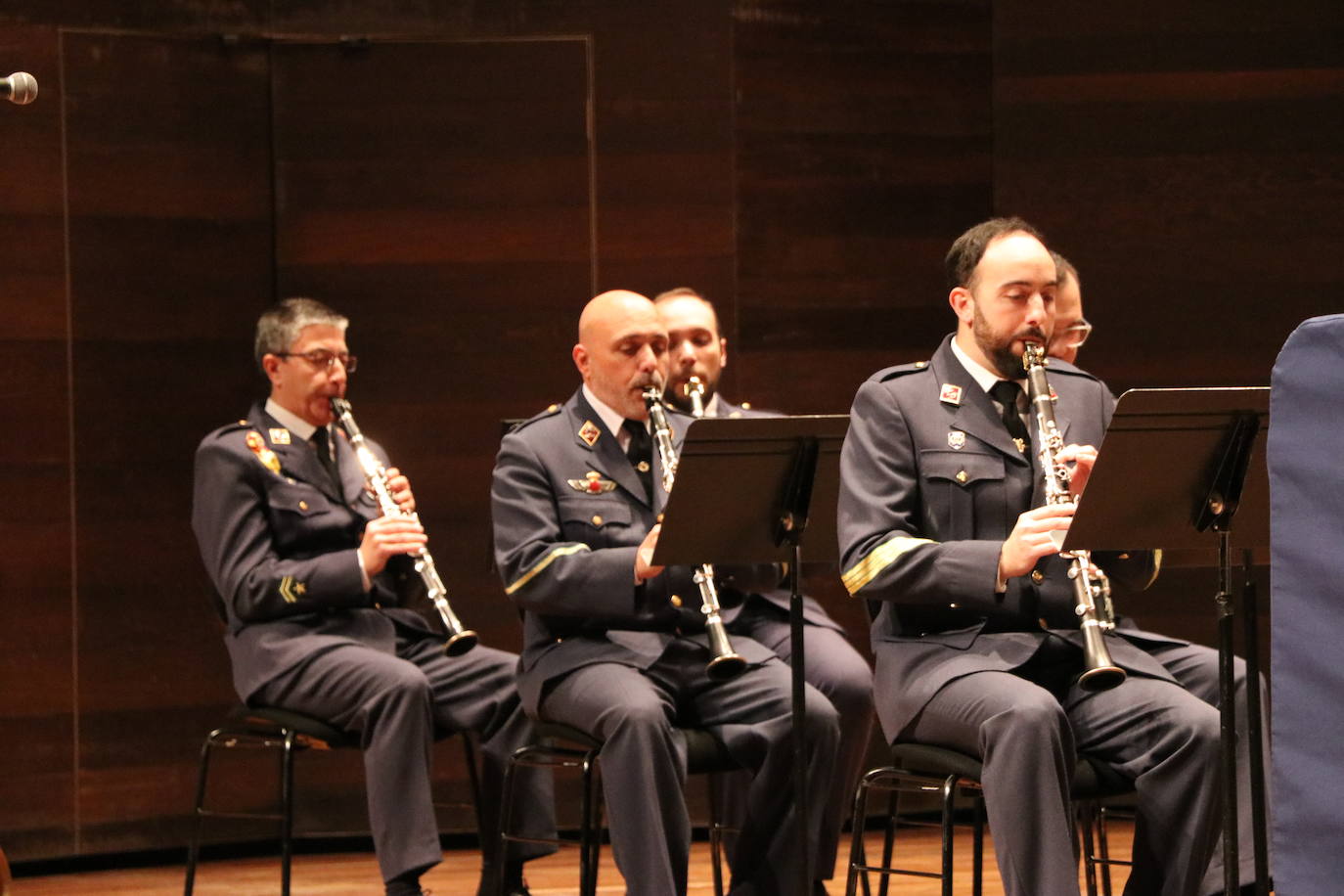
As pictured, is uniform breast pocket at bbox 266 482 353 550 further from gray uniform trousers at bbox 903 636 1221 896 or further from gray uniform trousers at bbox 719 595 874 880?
gray uniform trousers at bbox 903 636 1221 896

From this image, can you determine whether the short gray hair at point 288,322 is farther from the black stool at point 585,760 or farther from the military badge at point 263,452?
the black stool at point 585,760

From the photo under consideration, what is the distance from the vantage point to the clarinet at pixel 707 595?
3.93 metres

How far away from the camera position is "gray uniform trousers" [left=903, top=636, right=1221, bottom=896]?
10.7 feet

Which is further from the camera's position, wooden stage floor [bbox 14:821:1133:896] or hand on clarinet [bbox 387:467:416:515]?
wooden stage floor [bbox 14:821:1133:896]

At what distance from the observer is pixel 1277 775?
165 centimetres

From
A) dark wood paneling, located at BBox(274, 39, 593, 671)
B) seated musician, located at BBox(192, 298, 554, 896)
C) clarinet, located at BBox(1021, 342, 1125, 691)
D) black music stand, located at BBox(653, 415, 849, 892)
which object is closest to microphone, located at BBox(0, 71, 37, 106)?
black music stand, located at BBox(653, 415, 849, 892)

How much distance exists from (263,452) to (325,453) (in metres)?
0.21

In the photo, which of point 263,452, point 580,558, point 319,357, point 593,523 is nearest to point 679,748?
point 580,558

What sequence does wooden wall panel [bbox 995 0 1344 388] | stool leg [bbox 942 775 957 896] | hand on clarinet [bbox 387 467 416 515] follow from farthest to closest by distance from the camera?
1. wooden wall panel [bbox 995 0 1344 388]
2. hand on clarinet [bbox 387 467 416 515]
3. stool leg [bbox 942 775 957 896]

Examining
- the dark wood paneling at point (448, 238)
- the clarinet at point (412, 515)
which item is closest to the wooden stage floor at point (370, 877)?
the dark wood paneling at point (448, 238)

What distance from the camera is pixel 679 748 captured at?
3.92m

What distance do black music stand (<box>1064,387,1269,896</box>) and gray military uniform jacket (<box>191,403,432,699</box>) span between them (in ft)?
7.04

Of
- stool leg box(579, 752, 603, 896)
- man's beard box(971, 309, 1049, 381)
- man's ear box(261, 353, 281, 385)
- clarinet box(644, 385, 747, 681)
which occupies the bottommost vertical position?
stool leg box(579, 752, 603, 896)

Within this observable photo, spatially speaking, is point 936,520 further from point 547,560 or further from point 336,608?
point 336,608
